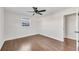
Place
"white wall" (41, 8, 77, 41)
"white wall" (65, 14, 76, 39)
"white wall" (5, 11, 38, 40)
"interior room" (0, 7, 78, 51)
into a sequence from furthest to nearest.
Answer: "white wall" (65, 14, 76, 39) → "white wall" (41, 8, 77, 41) → "white wall" (5, 11, 38, 40) → "interior room" (0, 7, 78, 51)

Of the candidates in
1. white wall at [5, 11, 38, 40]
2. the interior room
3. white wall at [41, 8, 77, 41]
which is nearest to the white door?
the interior room

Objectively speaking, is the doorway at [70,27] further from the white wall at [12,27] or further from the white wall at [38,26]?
the white wall at [12,27]

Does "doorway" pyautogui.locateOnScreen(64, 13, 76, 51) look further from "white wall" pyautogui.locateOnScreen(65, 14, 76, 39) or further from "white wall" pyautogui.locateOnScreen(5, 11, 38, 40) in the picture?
"white wall" pyautogui.locateOnScreen(5, 11, 38, 40)

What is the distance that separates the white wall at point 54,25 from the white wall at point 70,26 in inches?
41.3

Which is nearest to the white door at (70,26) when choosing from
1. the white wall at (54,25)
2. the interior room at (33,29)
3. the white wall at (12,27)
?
the interior room at (33,29)

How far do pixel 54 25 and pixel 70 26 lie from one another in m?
1.79

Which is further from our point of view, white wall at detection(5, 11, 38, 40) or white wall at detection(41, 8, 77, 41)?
white wall at detection(41, 8, 77, 41)

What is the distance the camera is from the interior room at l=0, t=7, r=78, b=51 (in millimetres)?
4480

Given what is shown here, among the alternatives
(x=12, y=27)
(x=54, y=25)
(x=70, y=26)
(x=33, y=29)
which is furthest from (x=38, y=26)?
(x=70, y=26)
